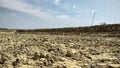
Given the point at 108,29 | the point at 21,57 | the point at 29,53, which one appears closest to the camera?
the point at 21,57

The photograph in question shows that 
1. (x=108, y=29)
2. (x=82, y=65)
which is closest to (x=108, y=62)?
(x=82, y=65)

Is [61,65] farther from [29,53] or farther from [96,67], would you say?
[29,53]

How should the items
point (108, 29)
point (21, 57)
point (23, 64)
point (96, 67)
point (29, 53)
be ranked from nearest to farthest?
point (96, 67) → point (23, 64) → point (21, 57) → point (29, 53) → point (108, 29)

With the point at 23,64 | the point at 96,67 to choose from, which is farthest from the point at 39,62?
the point at 96,67

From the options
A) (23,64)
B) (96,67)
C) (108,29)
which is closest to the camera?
(96,67)

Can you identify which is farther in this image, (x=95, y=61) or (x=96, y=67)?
(x=95, y=61)

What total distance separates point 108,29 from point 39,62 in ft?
50.9

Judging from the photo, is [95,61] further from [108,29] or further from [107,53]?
[108,29]

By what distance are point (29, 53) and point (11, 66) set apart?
1.14m

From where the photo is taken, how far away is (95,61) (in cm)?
555

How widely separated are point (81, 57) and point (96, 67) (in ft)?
3.09

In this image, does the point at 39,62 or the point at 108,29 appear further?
the point at 108,29

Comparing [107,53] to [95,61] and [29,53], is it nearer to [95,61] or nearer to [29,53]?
[95,61]

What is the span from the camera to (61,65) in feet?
17.3
